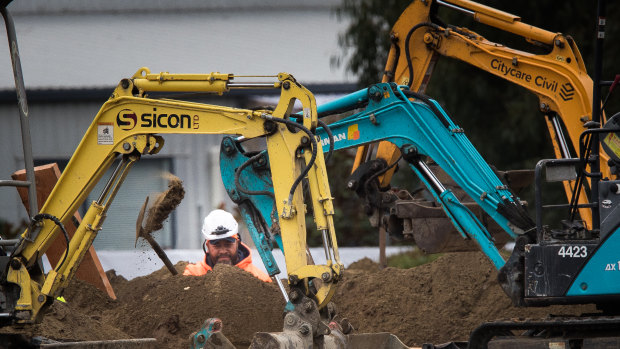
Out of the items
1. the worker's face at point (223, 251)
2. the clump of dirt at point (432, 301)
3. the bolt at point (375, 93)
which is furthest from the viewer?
the worker's face at point (223, 251)

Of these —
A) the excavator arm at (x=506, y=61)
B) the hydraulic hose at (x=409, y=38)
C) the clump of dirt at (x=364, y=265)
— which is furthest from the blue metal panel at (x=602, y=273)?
the clump of dirt at (x=364, y=265)

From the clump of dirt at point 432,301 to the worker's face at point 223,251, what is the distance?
1335mm

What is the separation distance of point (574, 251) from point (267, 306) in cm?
385

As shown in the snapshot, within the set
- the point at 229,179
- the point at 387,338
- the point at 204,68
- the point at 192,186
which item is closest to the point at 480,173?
the point at 387,338

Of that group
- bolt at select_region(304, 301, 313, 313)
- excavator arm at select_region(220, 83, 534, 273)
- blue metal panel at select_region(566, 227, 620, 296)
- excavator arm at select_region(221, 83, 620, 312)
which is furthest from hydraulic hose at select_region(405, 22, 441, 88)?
blue metal panel at select_region(566, 227, 620, 296)

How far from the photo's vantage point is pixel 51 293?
7957mm

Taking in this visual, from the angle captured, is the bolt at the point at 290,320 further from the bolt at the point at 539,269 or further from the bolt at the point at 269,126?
the bolt at the point at 539,269

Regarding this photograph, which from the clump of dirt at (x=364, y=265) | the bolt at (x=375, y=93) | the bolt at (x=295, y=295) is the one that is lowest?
the clump of dirt at (x=364, y=265)

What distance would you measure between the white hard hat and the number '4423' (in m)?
5.01

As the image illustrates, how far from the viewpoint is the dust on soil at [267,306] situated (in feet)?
31.3

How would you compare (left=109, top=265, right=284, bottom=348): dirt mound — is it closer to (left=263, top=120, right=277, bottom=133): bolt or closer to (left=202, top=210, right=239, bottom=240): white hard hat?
(left=202, top=210, right=239, bottom=240): white hard hat

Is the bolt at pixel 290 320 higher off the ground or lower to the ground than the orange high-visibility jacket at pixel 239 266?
higher

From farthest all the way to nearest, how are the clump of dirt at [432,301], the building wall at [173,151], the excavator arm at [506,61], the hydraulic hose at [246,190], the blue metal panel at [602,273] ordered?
1. the building wall at [173,151]
2. the clump of dirt at [432,301]
3. the excavator arm at [506,61]
4. the hydraulic hose at [246,190]
5. the blue metal panel at [602,273]

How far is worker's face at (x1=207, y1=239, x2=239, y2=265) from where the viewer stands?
11492mm
